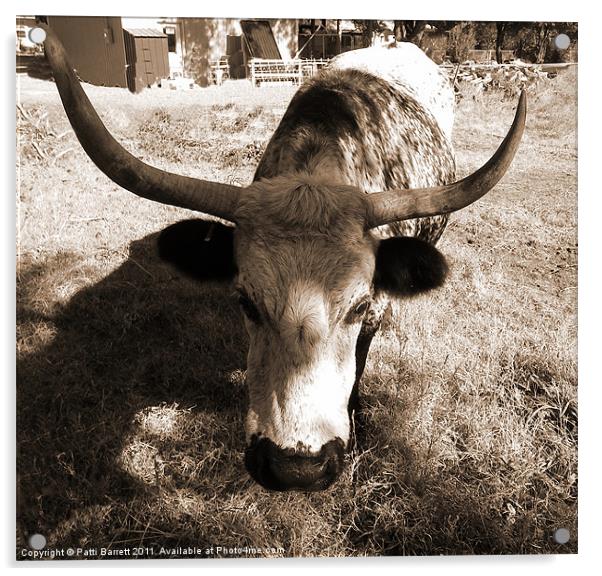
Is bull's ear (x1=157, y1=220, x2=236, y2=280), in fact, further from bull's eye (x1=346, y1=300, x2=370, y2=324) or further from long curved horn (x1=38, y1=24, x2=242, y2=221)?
bull's eye (x1=346, y1=300, x2=370, y2=324)

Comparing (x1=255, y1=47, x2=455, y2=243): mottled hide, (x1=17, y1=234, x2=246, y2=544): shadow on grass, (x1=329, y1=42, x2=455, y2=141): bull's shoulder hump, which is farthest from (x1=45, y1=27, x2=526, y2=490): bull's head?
(x1=329, y1=42, x2=455, y2=141): bull's shoulder hump

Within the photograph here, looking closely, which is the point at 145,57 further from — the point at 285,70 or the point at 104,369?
the point at 104,369

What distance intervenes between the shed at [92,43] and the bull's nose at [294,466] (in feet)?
4.77

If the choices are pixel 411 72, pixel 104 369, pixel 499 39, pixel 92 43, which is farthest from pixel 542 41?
pixel 104 369

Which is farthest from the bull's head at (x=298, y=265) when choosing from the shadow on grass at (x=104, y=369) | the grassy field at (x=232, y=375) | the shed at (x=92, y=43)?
the grassy field at (x=232, y=375)

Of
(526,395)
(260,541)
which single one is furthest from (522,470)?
(260,541)

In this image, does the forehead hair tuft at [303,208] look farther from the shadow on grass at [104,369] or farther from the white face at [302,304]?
the shadow on grass at [104,369]

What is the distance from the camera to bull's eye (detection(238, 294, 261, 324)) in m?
1.61

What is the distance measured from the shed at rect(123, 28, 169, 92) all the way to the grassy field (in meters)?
0.06

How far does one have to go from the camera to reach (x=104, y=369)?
2.41m

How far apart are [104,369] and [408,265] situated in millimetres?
1358

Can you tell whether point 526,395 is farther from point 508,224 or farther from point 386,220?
point 386,220

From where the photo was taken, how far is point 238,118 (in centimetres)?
234

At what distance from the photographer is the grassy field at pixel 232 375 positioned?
2094mm
